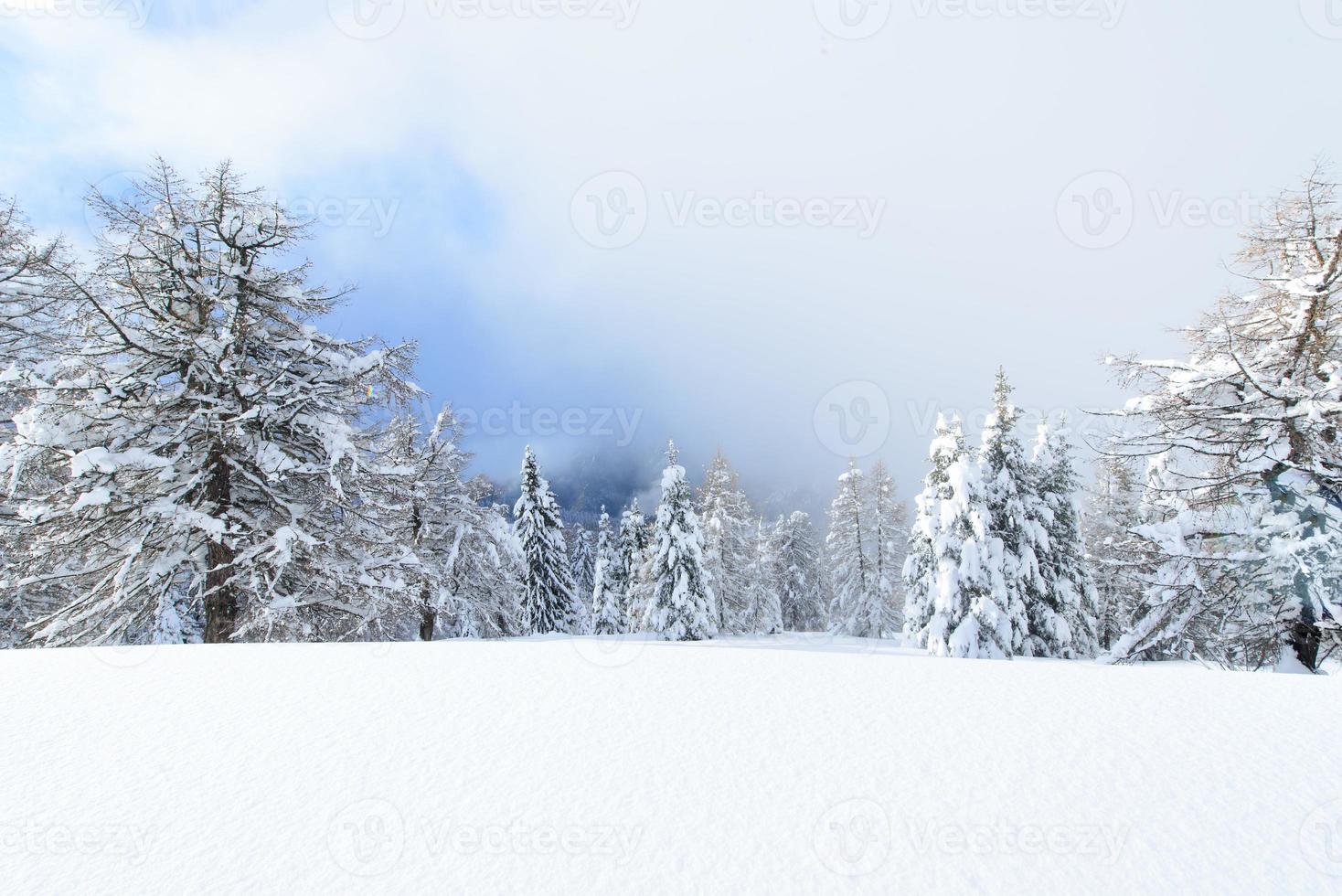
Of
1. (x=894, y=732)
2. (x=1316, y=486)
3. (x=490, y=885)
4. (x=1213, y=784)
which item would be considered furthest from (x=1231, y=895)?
(x=1316, y=486)

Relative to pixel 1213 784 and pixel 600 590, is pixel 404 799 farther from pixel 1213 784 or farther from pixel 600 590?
pixel 600 590

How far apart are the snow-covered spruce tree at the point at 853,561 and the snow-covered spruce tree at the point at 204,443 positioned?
29089mm

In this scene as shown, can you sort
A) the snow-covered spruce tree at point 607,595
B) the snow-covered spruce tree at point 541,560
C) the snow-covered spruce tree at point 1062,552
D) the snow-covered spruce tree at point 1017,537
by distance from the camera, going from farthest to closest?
1. the snow-covered spruce tree at point 607,595
2. the snow-covered spruce tree at point 541,560
3. the snow-covered spruce tree at point 1062,552
4. the snow-covered spruce tree at point 1017,537

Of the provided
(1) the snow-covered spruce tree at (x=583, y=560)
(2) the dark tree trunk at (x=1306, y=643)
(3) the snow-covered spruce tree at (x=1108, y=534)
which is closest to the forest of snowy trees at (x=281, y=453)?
(2) the dark tree trunk at (x=1306, y=643)

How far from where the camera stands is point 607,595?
3694cm

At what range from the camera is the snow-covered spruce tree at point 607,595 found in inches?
1431

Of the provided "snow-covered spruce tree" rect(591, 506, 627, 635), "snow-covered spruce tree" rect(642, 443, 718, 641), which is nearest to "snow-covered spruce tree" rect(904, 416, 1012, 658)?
"snow-covered spruce tree" rect(642, 443, 718, 641)

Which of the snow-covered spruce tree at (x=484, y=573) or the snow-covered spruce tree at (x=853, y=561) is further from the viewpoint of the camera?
the snow-covered spruce tree at (x=853, y=561)

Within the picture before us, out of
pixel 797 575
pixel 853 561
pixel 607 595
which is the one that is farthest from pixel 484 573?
pixel 797 575

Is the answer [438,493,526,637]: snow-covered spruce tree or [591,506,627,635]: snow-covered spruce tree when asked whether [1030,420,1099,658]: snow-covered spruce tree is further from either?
[591,506,627,635]: snow-covered spruce tree

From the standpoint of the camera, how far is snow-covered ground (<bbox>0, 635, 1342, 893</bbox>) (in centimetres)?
225

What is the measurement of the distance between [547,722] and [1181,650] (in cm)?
2525

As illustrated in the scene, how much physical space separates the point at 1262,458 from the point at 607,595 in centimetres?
3276

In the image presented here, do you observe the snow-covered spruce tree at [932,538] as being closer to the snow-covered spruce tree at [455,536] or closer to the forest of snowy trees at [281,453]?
the forest of snowy trees at [281,453]
